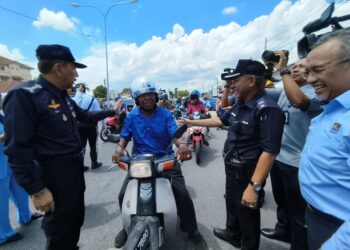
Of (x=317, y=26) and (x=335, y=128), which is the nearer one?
(x=335, y=128)

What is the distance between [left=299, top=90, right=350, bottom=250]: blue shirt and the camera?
1.00 meters

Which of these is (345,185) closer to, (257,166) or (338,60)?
(338,60)

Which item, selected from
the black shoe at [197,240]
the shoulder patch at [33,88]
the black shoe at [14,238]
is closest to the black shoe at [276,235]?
the black shoe at [197,240]

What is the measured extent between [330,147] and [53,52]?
2037 millimetres

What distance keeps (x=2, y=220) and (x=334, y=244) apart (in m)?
3.33

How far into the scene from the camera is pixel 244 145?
6.80ft

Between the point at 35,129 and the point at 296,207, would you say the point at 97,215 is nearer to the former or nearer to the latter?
the point at 35,129

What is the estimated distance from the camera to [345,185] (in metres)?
1.02

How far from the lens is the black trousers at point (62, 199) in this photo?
179 cm

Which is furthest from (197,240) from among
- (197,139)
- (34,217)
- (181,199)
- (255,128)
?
(197,139)

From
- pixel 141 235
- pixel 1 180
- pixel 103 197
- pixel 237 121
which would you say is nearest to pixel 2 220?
pixel 1 180

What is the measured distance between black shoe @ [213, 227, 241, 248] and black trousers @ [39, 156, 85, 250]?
1.66 m

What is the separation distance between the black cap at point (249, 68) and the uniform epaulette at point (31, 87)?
167 centimetres

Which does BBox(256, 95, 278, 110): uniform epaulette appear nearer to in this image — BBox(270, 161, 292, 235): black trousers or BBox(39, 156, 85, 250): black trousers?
BBox(270, 161, 292, 235): black trousers
